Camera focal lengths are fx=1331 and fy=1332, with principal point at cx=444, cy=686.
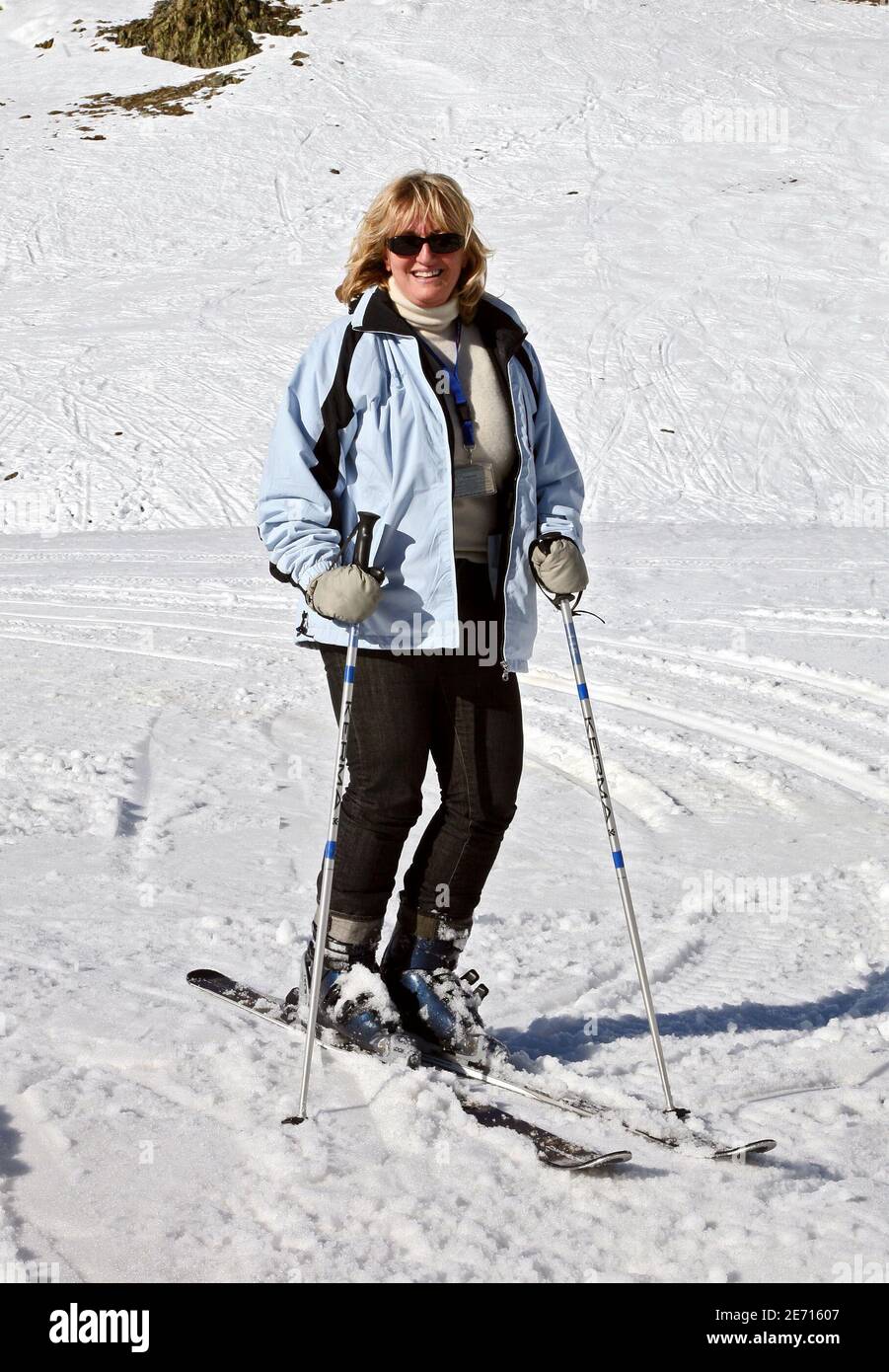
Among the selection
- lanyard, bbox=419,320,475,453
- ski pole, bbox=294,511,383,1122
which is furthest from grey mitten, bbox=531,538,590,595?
ski pole, bbox=294,511,383,1122

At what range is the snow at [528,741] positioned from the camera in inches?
108

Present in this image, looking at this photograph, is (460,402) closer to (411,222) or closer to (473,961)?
(411,222)

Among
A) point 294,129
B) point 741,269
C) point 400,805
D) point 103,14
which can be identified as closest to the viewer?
point 400,805

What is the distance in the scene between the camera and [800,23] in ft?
97.7

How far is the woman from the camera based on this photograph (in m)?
3.15

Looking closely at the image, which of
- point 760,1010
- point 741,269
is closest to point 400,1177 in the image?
point 760,1010

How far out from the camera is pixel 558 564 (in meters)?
3.31

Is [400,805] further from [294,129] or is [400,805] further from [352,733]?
[294,129]

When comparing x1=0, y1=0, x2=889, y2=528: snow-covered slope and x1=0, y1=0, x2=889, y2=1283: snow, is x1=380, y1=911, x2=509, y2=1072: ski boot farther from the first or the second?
x1=0, y1=0, x2=889, y2=528: snow-covered slope

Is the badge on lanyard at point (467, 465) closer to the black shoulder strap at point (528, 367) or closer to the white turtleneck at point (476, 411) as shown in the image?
the white turtleneck at point (476, 411)

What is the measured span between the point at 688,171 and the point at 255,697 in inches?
791

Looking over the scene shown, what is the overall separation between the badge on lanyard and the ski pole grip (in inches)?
8.8

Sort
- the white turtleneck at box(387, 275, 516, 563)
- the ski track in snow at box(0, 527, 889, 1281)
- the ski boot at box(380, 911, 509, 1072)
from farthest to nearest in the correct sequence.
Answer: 1. the ski boot at box(380, 911, 509, 1072)
2. the white turtleneck at box(387, 275, 516, 563)
3. the ski track in snow at box(0, 527, 889, 1281)

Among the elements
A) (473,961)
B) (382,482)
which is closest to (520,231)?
(473,961)
